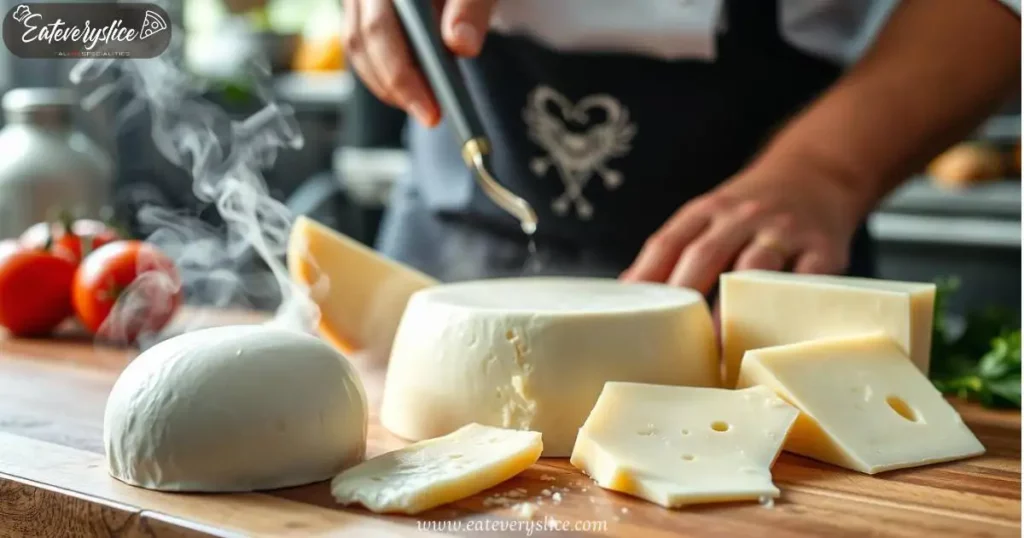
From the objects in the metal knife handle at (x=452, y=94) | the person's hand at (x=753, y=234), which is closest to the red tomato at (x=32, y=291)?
the metal knife handle at (x=452, y=94)

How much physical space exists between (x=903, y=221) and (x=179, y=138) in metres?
1.96

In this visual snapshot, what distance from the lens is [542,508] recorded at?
0.91 m

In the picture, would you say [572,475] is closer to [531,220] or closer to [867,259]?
[531,220]

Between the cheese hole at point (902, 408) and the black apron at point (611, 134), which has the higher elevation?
the black apron at point (611, 134)

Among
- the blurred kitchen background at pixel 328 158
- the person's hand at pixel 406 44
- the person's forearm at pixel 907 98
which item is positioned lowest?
the blurred kitchen background at pixel 328 158

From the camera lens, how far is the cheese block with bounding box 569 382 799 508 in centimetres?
93

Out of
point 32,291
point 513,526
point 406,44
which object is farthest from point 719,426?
point 32,291

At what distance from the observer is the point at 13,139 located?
1.90 meters

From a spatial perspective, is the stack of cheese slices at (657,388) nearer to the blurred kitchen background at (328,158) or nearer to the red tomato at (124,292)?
the red tomato at (124,292)

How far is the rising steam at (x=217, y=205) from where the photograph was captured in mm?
1438

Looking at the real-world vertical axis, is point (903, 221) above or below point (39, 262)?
below

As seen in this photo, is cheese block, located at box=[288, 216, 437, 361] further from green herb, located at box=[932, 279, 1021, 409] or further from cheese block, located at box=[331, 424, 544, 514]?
green herb, located at box=[932, 279, 1021, 409]

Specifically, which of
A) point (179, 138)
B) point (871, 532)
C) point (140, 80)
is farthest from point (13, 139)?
point (871, 532)

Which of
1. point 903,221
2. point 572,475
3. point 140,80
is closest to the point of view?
point 572,475
